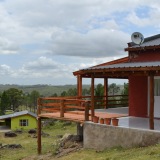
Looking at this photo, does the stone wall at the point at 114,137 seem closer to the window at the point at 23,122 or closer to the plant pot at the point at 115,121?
the plant pot at the point at 115,121

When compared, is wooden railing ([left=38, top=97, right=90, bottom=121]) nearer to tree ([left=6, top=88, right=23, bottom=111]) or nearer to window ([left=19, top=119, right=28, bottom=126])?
window ([left=19, top=119, right=28, bottom=126])

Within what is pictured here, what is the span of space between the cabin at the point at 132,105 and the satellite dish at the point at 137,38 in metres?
0.26

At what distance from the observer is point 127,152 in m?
11.1

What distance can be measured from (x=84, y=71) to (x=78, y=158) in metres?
3.80

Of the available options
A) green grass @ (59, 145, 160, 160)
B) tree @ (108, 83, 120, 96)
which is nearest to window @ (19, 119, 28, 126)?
green grass @ (59, 145, 160, 160)

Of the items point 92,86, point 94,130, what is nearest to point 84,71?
point 92,86

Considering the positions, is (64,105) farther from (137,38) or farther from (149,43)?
(149,43)

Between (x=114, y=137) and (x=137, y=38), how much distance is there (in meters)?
6.57

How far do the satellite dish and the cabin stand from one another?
264 millimetres

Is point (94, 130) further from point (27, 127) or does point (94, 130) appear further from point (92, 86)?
point (27, 127)

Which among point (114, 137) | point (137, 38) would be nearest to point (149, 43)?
point (137, 38)

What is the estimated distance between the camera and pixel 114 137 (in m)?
12.6

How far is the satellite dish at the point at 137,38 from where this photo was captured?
55.7 feet

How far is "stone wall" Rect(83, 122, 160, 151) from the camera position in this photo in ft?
37.8
